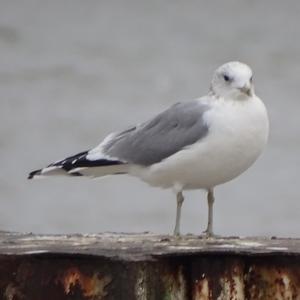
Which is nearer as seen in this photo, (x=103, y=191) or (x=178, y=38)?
(x=103, y=191)

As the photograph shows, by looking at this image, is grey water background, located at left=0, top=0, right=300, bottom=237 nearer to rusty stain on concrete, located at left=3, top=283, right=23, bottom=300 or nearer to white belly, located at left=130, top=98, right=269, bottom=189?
white belly, located at left=130, top=98, right=269, bottom=189

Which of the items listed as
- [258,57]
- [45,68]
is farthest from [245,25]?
[45,68]

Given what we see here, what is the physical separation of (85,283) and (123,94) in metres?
4.41

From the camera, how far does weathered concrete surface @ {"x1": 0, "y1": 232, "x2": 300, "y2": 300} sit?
2.29 meters

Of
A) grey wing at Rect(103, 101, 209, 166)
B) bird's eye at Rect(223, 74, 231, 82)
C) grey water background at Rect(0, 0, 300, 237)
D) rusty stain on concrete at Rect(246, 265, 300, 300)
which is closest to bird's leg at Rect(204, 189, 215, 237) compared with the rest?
grey wing at Rect(103, 101, 209, 166)

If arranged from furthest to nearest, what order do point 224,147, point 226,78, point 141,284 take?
point 226,78
point 224,147
point 141,284

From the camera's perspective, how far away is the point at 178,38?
695 cm

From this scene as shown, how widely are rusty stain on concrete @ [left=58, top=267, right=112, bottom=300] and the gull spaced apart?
81 cm

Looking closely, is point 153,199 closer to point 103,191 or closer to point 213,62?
point 103,191

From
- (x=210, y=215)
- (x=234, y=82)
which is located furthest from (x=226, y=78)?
(x=210, y=215)

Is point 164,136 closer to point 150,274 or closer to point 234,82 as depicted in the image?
point 234,82

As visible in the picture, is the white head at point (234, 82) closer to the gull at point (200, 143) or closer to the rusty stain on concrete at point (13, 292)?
the gull at point (200, 143)

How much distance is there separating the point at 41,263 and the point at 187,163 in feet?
3.07

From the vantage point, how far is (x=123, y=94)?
263 inches
